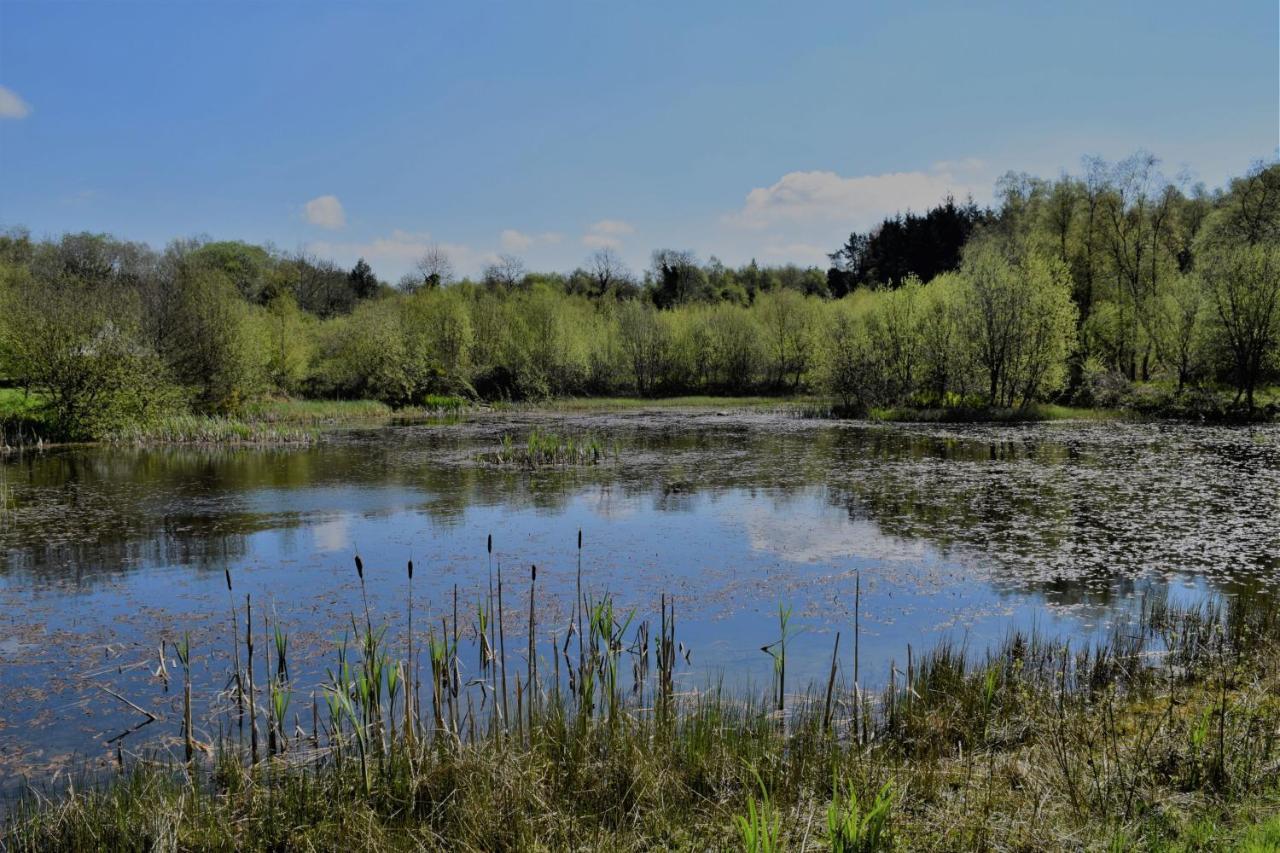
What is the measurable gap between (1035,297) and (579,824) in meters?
37.8

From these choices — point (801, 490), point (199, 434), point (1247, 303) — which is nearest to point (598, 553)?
point (801, 490)

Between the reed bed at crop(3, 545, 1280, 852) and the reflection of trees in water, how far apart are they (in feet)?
14.9

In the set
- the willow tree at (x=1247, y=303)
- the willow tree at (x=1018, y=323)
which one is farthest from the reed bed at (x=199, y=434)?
the willow tree at (x=1247, y=303)

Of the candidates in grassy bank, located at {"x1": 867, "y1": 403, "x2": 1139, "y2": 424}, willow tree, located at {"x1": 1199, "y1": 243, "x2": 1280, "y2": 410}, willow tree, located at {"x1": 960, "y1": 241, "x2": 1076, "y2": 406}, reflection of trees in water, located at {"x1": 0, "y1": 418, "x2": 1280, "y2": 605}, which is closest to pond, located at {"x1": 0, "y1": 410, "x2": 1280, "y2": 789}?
reflection of trees in water, located at {"x1": 0, "y1": 418, "x2": 1280, "y2": 605}

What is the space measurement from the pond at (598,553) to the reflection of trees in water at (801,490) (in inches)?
3.6

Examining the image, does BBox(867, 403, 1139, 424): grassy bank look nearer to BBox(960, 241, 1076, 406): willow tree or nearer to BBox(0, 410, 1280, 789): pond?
BBox(960, 241, 1076, 406): willow tree

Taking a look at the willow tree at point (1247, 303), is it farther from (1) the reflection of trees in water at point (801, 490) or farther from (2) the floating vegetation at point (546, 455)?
(2) the floating vegetation at point (546, 455)

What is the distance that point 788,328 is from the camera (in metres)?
61.5

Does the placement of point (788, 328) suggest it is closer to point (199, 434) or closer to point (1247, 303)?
point (1247, 303)

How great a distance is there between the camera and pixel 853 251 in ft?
290

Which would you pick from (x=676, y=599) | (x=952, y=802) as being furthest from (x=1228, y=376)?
(x=952, y=802)

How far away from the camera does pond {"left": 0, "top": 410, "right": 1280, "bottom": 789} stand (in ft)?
24.8

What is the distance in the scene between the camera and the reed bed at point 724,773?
4.11 metres

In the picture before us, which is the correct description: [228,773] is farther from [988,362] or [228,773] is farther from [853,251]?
[853,251]
